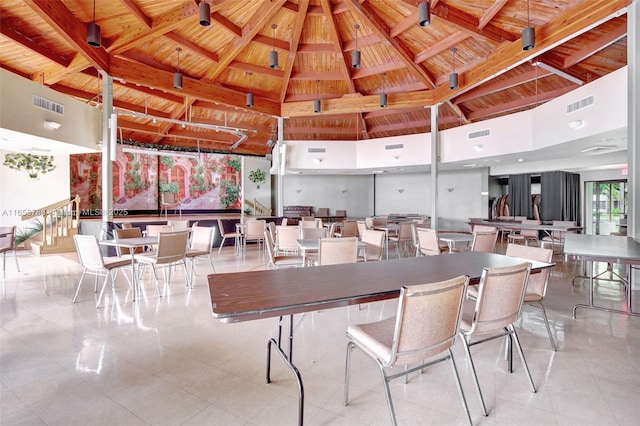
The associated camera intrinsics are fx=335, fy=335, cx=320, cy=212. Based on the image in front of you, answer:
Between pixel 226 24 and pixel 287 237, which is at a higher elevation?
pixel 226 24

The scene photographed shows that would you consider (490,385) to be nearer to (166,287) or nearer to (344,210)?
(166,287)

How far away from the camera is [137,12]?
5133 mm

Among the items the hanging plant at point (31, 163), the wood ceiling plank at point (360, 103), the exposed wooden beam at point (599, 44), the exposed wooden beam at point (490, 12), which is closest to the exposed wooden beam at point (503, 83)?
the exposed wooden beam at point (599, 44)

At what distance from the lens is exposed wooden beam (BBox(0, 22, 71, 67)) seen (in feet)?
16.9

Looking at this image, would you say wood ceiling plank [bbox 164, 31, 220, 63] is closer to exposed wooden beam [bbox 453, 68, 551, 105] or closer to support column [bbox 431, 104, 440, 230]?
support column [bbox 431, 104, 440, 230]

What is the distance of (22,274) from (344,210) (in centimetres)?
1152

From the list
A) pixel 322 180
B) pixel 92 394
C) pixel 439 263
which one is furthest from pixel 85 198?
pixel 439 263

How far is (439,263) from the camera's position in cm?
276

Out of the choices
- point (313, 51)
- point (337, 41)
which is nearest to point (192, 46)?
point (313, 51)

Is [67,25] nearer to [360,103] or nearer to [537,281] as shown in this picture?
[360,103]

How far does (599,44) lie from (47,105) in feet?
32.0

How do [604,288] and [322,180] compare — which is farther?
[322,180]

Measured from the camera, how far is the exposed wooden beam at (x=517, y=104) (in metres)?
8.63

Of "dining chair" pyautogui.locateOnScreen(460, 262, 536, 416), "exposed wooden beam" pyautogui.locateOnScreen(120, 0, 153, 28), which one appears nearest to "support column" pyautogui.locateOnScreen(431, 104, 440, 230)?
"exposed wooden beam" pyautogui.locateOnScreen(120, 0, 153, 28)
